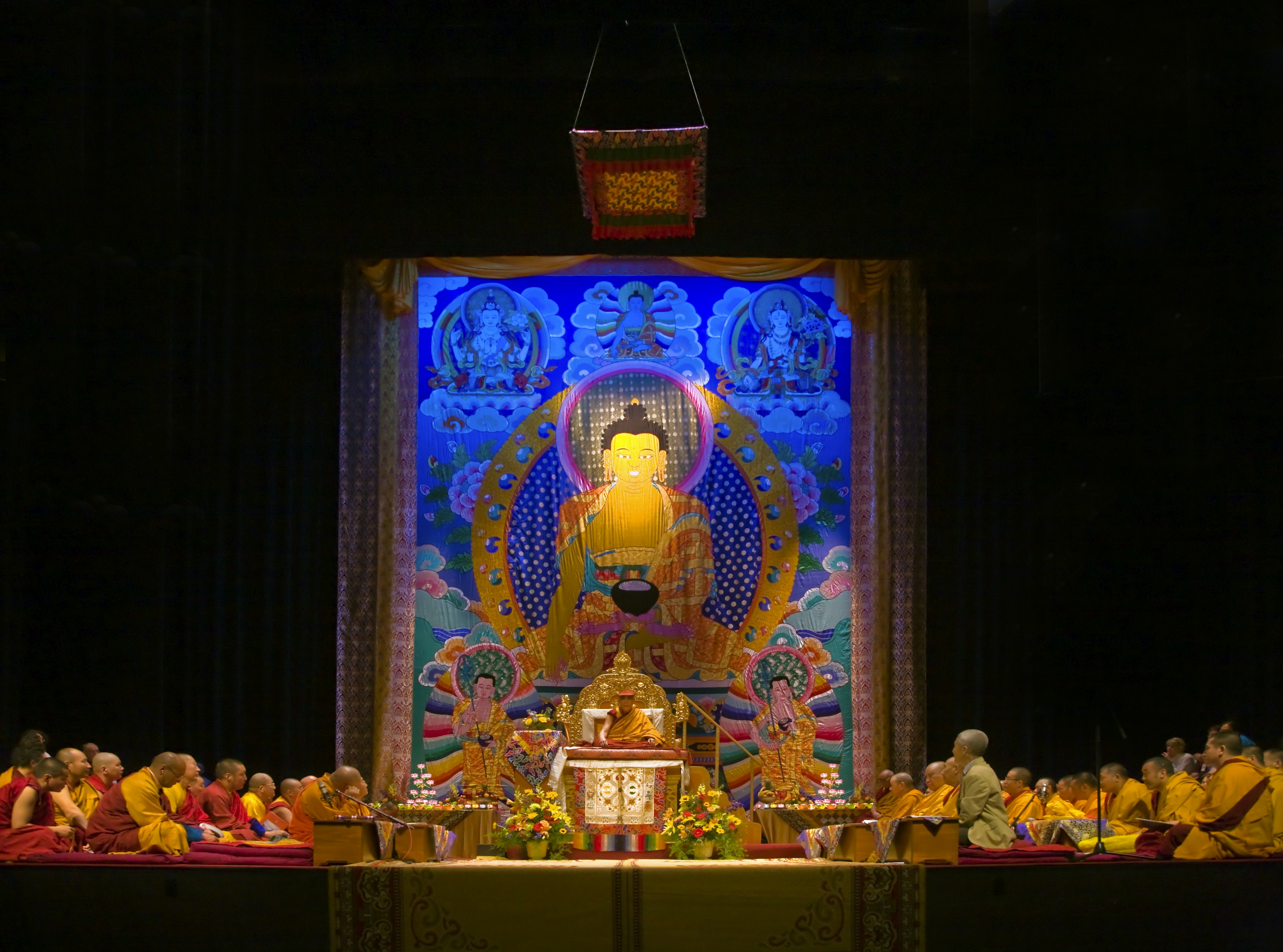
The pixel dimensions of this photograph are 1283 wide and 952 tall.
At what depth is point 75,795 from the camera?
28.2 feet

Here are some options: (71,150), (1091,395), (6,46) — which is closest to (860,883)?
(1091,395)

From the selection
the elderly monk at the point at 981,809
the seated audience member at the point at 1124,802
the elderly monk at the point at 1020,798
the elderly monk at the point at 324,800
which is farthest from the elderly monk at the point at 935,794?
the elderly monk at the point at 324,800

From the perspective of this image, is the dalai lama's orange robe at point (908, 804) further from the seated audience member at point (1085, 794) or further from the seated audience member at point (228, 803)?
the seated audience member at point (228, 803)

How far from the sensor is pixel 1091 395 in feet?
32.6

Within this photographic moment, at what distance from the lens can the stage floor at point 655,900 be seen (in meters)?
7.15

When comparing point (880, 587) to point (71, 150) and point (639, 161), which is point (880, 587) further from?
point (71, 150)

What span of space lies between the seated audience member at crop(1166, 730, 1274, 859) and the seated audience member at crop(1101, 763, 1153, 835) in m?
0.75

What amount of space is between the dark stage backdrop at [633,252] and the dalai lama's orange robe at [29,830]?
1772 mm

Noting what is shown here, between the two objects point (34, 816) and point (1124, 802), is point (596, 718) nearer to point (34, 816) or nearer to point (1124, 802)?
point (1124, 802)

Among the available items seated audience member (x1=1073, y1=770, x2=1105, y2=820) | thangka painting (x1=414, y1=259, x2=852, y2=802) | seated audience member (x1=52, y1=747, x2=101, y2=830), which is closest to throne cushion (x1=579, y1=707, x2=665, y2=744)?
thangka painting (x1=414, y1=259, x2=852, y2=802)

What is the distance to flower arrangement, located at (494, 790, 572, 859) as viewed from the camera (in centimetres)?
834

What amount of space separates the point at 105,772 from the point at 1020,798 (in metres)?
5.73

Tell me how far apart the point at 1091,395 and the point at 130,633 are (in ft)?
22.0

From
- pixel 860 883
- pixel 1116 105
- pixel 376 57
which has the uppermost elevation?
pixel 376 57
